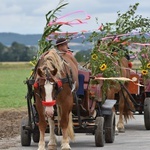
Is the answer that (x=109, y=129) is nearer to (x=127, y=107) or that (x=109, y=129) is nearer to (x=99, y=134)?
(x=99, y=134)

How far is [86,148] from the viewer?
551 inches

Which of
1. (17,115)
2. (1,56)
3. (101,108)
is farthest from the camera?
(1,56)

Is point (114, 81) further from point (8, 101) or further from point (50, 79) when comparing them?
point (8, 101)

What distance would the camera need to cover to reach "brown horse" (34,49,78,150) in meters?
12.8

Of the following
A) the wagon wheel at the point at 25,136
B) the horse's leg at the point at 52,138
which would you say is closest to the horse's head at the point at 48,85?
the horse's leg at the point at 52,138

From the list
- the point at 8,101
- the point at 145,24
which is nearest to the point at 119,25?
the point at 145,24

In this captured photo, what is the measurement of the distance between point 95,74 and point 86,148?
2345mm

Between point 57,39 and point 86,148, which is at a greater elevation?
point 57,39

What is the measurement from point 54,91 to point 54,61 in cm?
61

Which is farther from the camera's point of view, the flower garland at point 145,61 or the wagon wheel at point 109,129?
the flower garland at point 145,61

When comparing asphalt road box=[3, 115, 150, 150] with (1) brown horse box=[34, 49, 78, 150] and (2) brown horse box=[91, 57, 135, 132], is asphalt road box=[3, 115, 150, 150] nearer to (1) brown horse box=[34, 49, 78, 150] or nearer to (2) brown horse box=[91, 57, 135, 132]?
(2) brown horse box=[91, 57, 135, 132]

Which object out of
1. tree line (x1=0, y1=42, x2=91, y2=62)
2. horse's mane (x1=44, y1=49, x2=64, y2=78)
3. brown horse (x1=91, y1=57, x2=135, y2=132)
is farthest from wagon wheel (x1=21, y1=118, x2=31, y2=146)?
tree line (x1=0, y1=42, x2=91, y2=62)

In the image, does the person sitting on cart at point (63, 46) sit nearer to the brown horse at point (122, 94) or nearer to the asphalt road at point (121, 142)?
the asphalt road at point (121, 142)

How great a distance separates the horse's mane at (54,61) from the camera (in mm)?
13125
